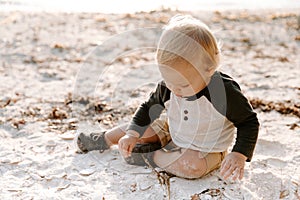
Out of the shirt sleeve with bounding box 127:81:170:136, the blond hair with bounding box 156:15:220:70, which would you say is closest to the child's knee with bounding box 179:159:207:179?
the shirt sleeve with bounding box 127:81:170:136

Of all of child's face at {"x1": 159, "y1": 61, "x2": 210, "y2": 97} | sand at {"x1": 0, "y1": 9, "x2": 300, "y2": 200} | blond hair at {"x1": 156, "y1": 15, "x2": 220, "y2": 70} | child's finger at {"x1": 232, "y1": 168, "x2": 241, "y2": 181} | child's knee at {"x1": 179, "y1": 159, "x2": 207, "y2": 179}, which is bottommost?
sand at {"x1": 0, "y1": 9, "x2": 300, "y2": 200}

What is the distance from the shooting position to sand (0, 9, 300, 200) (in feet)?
6.82

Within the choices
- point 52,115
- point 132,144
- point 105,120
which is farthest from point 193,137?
point 52,115

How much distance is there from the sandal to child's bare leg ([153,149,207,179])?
16.1 inches

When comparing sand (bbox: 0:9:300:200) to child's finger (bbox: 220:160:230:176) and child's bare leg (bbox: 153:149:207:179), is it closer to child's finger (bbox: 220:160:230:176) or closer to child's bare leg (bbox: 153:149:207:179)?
child's bare leg (bbox: 153:149:207:179)

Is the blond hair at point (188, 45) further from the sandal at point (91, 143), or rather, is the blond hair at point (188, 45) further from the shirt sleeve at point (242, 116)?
the sandal at point (91, 143)

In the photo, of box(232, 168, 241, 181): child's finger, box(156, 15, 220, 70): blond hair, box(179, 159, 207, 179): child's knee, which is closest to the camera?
box(156, 15, 220, 70): blond hair

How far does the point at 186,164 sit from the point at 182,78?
1.46ft

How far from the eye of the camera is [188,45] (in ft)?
5.79

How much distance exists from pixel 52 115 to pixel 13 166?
0.66 meters

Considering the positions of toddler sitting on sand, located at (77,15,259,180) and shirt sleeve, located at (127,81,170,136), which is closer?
toddler sitting on sand, located at (77,15,259,180)

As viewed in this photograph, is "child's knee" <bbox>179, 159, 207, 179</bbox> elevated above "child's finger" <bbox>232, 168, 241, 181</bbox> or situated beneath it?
situated beneath

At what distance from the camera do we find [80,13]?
17.6 ft

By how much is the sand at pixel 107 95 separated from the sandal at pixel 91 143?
0.12 ft
